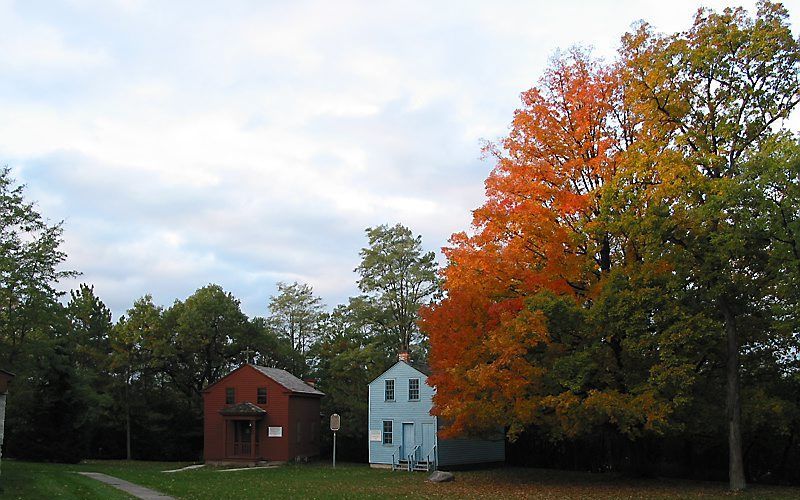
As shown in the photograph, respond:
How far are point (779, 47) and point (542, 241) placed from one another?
9690 millimetres

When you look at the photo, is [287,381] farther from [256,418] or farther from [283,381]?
[256,418]

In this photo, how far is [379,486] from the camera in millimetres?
26734

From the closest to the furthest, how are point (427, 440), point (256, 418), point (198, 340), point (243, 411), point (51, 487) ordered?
1. point (51, 487)
2. point (427, 440)
3. point (243, 411)
4. point (256, 418)
5. point (198, 340)

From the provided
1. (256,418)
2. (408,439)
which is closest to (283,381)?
(256,418)

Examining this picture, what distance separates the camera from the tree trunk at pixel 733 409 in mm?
22891

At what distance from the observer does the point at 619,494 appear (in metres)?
23.0

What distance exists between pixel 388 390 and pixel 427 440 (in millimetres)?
3899

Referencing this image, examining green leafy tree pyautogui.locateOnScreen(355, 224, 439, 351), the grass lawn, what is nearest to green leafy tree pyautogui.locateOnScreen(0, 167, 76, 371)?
the grass lawn

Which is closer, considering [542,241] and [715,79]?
[715,79]

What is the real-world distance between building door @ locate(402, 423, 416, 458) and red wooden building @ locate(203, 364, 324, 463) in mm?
8155

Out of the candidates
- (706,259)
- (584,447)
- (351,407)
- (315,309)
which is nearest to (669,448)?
(584,447)

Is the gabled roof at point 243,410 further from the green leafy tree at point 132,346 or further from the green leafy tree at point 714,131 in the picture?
the green leafy tree at point 714,131

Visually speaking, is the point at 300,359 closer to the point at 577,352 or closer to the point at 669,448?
the point at 669,448

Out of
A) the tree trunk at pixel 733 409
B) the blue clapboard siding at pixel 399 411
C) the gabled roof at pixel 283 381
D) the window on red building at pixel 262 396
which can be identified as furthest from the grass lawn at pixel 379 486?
the window on red building at pixel 262 396
